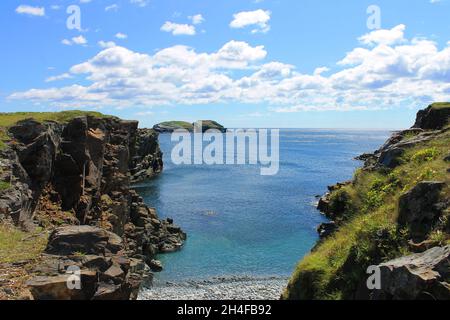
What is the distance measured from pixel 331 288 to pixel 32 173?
24.7 metres

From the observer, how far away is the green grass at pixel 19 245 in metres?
17.3

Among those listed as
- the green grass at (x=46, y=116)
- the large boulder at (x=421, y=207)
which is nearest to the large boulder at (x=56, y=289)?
the large boulder at (x=421, y=207)

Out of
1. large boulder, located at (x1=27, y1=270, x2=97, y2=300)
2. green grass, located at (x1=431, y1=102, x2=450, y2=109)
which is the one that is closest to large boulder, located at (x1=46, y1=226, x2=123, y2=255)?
large boulder, located at (x1=27, y1=270, x2=97, y2=300)

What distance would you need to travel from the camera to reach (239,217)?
226 ft

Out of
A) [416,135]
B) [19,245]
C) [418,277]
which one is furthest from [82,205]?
[418,277]

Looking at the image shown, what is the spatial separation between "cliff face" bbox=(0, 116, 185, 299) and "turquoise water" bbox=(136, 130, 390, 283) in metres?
4.68

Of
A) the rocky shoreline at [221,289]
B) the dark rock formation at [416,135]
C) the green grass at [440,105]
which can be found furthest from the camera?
the rocky shoreline at [221,289]

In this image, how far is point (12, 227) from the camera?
888 inches

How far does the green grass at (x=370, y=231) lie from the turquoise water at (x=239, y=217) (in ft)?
92.1

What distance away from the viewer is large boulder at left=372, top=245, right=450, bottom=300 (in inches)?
421

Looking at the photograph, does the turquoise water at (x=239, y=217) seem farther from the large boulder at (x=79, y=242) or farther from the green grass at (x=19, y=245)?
the large boulder at (x=79, y=242)
